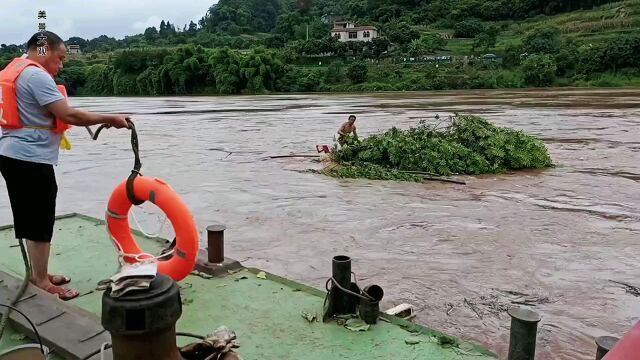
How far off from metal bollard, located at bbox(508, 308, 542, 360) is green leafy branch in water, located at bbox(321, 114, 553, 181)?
8386 millimetres

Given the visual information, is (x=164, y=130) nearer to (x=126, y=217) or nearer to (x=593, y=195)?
(x=593, y=195)

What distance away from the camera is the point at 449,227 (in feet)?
25.4

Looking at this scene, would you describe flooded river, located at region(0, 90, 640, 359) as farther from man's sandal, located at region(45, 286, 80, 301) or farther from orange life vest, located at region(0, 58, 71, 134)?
orange life vest, located at region(0, 58, 71, 134)

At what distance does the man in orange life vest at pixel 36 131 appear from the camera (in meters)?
3.48

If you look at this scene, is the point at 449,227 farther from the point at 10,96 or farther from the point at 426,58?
the point at 426,58

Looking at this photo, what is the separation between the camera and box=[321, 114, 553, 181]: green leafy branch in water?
11.6m

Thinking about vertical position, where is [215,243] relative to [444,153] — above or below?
above

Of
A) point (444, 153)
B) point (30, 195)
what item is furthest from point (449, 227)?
point (30, 195)

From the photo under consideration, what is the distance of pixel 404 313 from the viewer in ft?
14.0

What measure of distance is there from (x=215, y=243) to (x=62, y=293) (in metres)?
1.14

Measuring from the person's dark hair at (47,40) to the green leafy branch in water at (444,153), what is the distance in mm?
8271

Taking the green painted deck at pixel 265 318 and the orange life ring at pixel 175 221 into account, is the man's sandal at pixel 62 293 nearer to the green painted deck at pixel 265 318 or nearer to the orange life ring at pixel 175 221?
the green painted deck at pixel 265 318

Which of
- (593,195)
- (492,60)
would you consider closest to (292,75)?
(492,60)

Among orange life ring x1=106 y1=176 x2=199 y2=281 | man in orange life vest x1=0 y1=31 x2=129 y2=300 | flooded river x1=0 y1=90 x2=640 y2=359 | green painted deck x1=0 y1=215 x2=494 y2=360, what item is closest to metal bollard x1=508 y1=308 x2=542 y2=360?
green painted deck x1=0 y1=215 x2=494 y2=360
